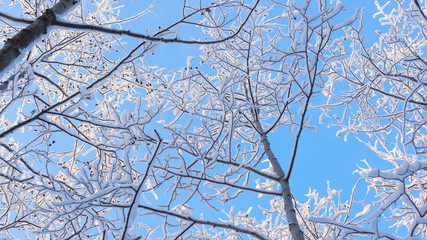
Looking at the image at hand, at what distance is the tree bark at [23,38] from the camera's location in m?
2.01

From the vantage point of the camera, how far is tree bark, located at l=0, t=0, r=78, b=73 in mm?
2006

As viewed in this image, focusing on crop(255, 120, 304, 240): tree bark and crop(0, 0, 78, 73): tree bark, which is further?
crop(255, 120, 304, 240): tree bark

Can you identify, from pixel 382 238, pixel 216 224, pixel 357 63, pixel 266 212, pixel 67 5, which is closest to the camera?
pixel 382 238

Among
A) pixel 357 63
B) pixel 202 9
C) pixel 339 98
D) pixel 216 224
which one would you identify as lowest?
pixel 216 224

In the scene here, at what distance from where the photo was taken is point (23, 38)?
2.10 meters

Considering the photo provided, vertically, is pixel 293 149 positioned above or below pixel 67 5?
below

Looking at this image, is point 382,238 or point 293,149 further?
point 293,149

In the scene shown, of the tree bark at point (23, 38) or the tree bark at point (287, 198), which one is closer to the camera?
the tree bark at point (23, 38)

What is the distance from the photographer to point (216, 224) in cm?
270

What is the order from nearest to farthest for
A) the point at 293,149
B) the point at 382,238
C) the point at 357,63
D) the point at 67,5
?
the point at 382,238
the point at 67,5
the point at 293,149
the point at 357,63

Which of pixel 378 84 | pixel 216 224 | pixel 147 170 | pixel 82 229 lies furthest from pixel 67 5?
pixel 378 84

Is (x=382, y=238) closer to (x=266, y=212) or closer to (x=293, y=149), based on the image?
(x=293, y=149)

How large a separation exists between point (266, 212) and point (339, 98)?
1784mm

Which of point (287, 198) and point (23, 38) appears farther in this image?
point (287, 198)
